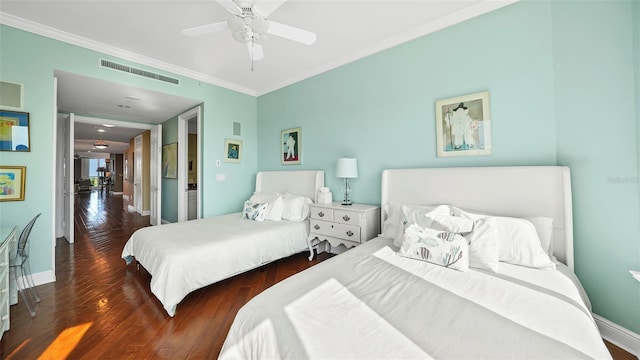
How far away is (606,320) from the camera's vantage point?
1660mm

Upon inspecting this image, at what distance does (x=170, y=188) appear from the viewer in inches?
206

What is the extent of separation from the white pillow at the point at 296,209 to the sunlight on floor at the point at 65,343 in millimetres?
2080

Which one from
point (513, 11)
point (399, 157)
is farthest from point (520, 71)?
point (399, 157)

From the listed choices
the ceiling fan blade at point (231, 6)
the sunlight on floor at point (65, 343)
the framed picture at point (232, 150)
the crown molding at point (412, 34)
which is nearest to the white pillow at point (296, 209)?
the framed picture at point (232, 150)

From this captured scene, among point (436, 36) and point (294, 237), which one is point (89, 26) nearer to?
point (294, 237)

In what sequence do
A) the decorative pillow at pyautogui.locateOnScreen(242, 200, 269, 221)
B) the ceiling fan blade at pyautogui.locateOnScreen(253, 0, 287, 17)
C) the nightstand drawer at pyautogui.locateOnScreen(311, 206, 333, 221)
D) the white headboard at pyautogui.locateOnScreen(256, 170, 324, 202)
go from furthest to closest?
1. the white headboard at pyautogui.locateOnScreen(256, 170, 324, 202)
2. the decorative pillow at pyautogui.locateOnScreen(242, 200, 269, 221)
3. the nightstand drawer at pyautogui.locateOnScreen(311, 206, 333, 221)
4. the ceiling fan blade at pyautogui.locateOnScreen(253, 0, 287, 17)

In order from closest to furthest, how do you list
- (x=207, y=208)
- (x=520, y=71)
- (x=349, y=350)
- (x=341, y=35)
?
(x=349, y=350), (x=520, y=71), (x=341, y=35), (x=207, y=208)

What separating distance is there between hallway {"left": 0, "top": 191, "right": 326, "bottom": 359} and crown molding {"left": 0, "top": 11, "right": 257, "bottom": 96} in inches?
106

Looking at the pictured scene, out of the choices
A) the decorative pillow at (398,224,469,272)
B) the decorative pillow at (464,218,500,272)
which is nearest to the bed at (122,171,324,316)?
the decorative pillow at (398,224,469,272)

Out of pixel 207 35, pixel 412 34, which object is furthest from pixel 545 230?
pixel 207 35

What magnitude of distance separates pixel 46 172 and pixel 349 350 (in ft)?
11.9

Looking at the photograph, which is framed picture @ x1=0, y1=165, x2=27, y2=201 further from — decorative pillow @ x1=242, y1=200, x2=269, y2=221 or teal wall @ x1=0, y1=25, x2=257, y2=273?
decorative pillow @ x1=242, y1=200, x2=269, y2=221

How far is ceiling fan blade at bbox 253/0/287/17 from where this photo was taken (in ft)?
5.57

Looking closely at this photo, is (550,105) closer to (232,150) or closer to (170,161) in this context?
(232,150)
